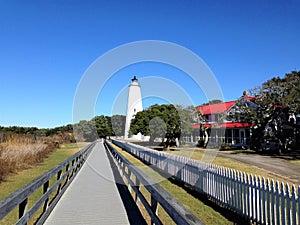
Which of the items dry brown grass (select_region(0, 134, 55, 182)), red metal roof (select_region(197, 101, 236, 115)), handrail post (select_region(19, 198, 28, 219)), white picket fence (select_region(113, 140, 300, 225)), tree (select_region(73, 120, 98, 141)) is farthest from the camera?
tree (select_region(73, 120, 98, 141))

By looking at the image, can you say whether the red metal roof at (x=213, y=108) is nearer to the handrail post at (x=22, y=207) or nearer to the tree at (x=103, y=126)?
the handrail post at (x=22, y=207)

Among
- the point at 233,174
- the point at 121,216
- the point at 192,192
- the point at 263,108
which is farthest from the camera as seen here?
the point at 263,108

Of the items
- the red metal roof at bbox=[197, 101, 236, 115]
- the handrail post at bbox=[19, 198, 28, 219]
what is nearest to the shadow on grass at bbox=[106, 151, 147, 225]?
the handrail post at bbox=[19, 198, 28, 219]

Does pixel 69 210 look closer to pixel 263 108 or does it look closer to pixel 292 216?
pixel 292 216

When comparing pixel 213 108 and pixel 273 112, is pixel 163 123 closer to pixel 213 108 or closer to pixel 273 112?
pixel 213 108

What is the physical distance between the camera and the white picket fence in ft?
18.6

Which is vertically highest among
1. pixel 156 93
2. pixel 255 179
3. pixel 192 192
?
pixel 156 93

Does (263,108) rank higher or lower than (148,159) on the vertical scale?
higher

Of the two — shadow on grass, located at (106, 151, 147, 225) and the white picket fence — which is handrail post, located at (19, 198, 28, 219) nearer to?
shadow on grass, located at (106, 151, 147, 225)

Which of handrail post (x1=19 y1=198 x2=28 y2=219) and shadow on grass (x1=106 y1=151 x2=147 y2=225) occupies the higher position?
handrail post (x1=19 y1=198 x2=28 y2=219)

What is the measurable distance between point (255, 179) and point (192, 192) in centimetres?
398

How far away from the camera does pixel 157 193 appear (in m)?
4.17

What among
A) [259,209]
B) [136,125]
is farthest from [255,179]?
[136,125]

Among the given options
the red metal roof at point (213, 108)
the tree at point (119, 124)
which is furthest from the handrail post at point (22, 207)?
the tree at point (119, 124)
